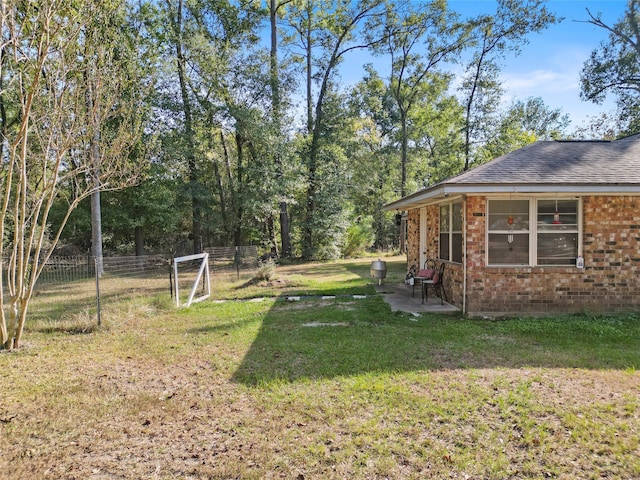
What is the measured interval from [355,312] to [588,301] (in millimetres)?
4252

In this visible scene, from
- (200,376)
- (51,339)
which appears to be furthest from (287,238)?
(200,376)

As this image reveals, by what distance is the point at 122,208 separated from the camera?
18.3 meters

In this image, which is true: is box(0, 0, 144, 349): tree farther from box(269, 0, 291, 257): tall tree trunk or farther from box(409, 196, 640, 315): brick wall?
box(269, 0, 291, 257): tall tree trunk

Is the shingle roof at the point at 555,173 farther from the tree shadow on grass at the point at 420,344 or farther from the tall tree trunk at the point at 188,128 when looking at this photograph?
the tall tree trunk at the point at 188,128

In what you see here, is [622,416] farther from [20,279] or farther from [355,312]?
[20,279]

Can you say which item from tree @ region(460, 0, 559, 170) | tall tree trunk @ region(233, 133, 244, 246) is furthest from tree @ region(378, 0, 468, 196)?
tall tree trunk @ region(233, 133, 244, 246)

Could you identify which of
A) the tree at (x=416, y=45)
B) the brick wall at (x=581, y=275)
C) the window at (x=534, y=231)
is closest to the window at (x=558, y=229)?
the window at (x=534, y=231)

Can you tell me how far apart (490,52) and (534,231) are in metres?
21.2

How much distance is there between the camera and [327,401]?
3703 millimetres

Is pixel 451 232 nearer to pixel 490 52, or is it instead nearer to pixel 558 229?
pixel 558 229

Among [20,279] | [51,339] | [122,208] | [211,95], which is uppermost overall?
[211,95]

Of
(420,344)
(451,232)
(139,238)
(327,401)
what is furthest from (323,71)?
(327,401)

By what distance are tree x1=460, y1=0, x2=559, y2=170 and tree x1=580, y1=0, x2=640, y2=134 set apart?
2766mm

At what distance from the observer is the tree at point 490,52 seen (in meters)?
22.3
